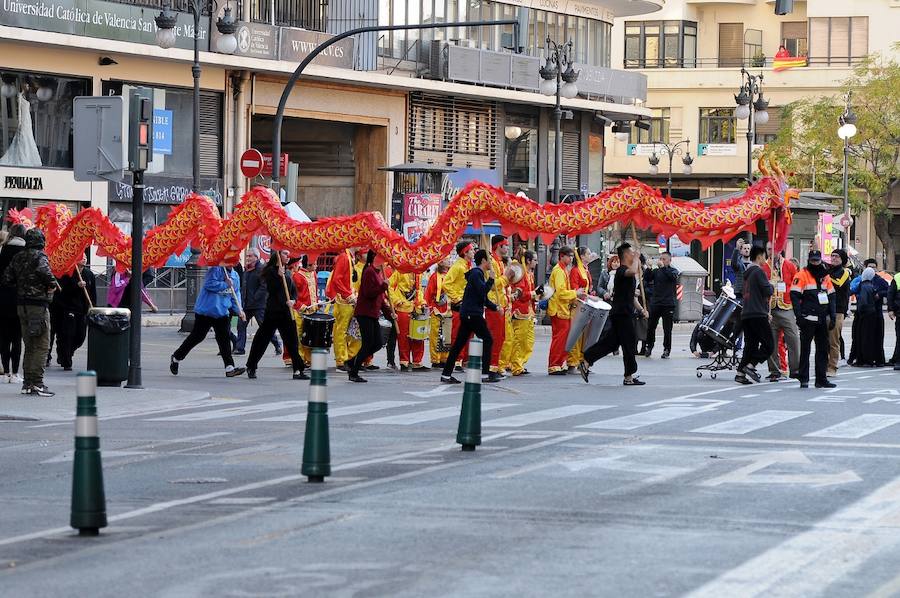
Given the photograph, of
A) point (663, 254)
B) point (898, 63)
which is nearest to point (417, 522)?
point (663, 254)

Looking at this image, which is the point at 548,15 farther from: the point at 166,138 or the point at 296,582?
the point at 296,582

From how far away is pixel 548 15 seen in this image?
180 feet

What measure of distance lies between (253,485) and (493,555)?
129 inches

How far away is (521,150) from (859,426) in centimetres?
3754

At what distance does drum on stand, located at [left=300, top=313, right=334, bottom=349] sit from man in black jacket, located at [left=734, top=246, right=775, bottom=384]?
5.41 metres

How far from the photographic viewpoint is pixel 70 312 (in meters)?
23.9

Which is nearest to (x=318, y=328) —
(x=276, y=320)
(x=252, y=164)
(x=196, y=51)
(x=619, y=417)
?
(x=276, y=320)

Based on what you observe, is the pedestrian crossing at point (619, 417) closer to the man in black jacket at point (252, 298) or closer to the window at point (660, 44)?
the man in black jacket at point (252, 298)

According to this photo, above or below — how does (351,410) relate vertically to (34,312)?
below

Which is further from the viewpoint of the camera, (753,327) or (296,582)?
(753,327)

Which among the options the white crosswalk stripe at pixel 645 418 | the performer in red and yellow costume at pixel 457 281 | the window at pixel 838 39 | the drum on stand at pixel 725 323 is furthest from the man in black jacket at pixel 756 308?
the window at pixel 838 39

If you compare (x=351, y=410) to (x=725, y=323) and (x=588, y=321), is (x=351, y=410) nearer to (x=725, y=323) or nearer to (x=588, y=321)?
(x=588, y=321)

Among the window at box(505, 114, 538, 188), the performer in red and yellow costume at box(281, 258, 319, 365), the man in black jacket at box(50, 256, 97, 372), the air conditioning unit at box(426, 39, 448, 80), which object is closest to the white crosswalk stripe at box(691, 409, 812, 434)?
the performer in red and yellow costume at box(281, 258, 319, 365)

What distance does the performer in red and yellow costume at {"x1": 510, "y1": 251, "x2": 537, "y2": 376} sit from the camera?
24.3 metres
